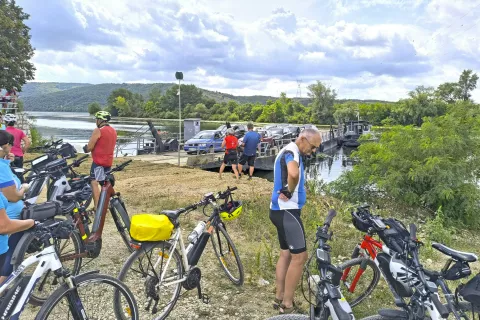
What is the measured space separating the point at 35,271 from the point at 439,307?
2.44m

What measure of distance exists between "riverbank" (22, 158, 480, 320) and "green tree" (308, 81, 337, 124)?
268 ft

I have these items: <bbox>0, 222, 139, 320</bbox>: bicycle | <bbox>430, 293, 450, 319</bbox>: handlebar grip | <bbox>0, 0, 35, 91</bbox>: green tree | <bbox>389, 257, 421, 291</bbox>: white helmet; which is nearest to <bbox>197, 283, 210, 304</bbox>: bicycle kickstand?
<bbox>0, 222, 139, 320</bbox>: bicycle

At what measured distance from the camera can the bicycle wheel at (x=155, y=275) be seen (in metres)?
3.29

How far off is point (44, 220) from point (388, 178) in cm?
979

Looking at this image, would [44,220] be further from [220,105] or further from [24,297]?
[220,105]

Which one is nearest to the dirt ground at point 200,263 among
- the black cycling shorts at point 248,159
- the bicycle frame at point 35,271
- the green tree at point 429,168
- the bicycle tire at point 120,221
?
the bicycle tire at point 120,221

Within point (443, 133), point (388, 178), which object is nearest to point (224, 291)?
→ point (388, 178)

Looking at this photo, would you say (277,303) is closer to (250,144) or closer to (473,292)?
(473,292)

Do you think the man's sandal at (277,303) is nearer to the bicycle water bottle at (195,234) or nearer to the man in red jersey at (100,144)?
the bicycle water bottle at (195,234)

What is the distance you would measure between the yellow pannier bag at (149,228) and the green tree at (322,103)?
89.3 meters

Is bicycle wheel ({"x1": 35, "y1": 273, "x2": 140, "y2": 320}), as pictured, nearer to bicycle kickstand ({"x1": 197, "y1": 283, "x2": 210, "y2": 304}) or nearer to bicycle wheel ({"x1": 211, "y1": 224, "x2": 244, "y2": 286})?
bicycle kickstand ({"x1": 197, "y1": 283, "x2": 210, "y2": 304})

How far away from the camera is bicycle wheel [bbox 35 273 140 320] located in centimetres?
243

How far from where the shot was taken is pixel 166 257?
3463mm

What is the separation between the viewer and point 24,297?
2.39 metres
